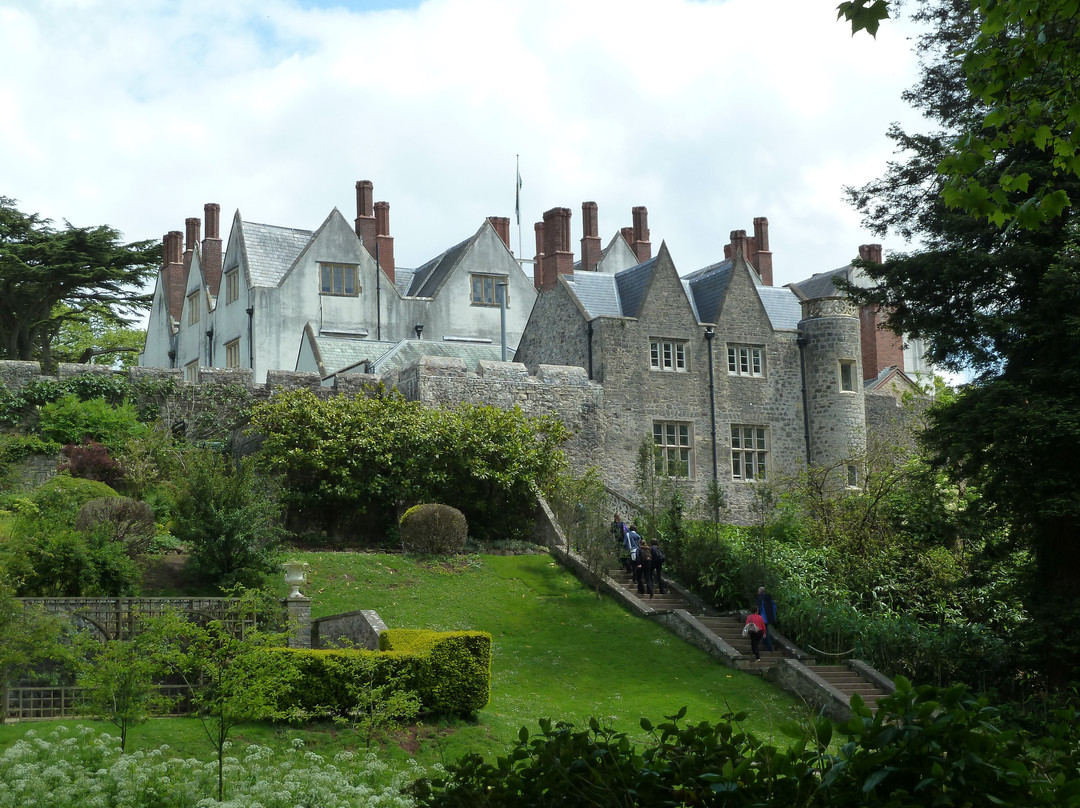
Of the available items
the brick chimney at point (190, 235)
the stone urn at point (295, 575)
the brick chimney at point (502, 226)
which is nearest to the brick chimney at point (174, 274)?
the brick chimney at point (190, 235)

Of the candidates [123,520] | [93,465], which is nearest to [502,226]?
[93,465]

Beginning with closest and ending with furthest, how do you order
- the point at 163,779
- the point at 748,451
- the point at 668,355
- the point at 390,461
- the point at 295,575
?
the point at 163,779, the point at 295,575, the point at 390,461, the point at 668,355, the point at 748,451

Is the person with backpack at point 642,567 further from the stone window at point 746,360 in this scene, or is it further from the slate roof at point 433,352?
the stone window at point 746,360

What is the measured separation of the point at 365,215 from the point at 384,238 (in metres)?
1.09

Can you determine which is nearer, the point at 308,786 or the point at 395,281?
the point at 308,786

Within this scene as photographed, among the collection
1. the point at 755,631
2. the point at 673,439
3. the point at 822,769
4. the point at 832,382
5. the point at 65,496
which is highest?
the point at 832,382

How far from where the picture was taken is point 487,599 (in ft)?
74.5

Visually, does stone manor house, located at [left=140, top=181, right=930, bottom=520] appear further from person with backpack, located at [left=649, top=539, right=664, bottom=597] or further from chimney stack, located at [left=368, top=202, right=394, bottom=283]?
person with backpack, located at [left=649, top=539, right=664, bottom=597]

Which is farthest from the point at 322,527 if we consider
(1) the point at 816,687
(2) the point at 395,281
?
(2) the point at 395,281

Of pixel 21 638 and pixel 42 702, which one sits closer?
pixel 21 638

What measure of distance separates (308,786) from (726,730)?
7.41m

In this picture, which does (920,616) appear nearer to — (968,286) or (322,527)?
(968,286)

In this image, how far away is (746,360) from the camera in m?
35.2

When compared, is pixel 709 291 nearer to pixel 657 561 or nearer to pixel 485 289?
pixel 485 289
